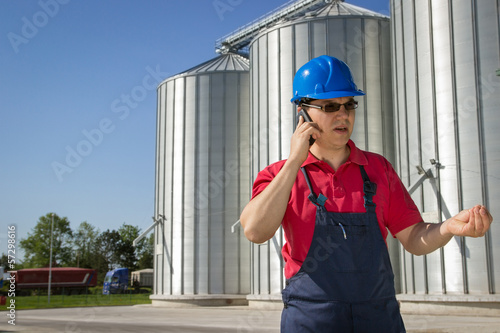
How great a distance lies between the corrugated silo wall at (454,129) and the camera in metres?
20.4

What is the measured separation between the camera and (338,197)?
261 cm

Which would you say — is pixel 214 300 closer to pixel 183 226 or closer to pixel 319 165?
pixel 183 226

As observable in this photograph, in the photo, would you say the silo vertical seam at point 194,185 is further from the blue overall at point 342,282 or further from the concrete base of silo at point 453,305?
the blue overall at point 342,282

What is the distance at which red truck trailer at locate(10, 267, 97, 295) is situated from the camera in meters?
64.0

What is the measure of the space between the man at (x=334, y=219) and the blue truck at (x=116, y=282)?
75.6m

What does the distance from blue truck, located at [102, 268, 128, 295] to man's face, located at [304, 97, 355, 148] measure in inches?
2978

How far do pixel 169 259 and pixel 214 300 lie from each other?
3.91 meters

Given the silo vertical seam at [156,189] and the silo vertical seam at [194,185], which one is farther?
the silo vertical seam at [156,189]

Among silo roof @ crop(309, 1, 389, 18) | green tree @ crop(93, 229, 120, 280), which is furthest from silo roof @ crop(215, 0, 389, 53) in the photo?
green tree @ crop(93, 229, 120, 280)

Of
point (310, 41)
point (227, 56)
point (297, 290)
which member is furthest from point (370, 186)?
point (227, 56)

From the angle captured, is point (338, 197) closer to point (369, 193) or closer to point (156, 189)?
point (369, 193)

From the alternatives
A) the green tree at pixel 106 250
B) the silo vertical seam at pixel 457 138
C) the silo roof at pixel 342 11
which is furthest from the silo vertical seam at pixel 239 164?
the green tree at pixel 106 250

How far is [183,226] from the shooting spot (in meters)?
33.6

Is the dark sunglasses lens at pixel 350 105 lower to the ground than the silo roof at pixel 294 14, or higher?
lower
